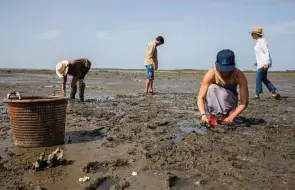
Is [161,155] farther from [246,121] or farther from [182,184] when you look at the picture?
[246,121]

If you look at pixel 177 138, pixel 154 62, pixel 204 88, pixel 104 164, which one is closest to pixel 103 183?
pixel 104 164

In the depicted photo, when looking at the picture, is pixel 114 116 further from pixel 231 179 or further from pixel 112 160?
pixel 231 179

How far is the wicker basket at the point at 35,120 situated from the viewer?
5352mm

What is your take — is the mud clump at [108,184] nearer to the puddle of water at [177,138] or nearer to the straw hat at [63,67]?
the puddle of water at [177,138]

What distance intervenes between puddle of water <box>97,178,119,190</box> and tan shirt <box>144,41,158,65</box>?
29.4 feet

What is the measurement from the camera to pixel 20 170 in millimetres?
4395

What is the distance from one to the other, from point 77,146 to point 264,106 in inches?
225

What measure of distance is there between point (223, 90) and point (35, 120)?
297 centimetres

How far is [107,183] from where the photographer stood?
4.03 m

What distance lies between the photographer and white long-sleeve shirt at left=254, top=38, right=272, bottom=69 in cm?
1076

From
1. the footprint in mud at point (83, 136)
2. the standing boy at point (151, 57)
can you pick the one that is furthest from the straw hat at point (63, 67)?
the footprint in mud at point (83, 136)

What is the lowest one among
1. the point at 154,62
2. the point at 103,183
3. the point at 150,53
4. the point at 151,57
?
the point at 103,183

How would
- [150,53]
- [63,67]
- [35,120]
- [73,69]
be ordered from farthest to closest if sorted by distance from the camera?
[150,53] < [73,69] < [63,67] < [35,120]

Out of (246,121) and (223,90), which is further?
(246,121)
